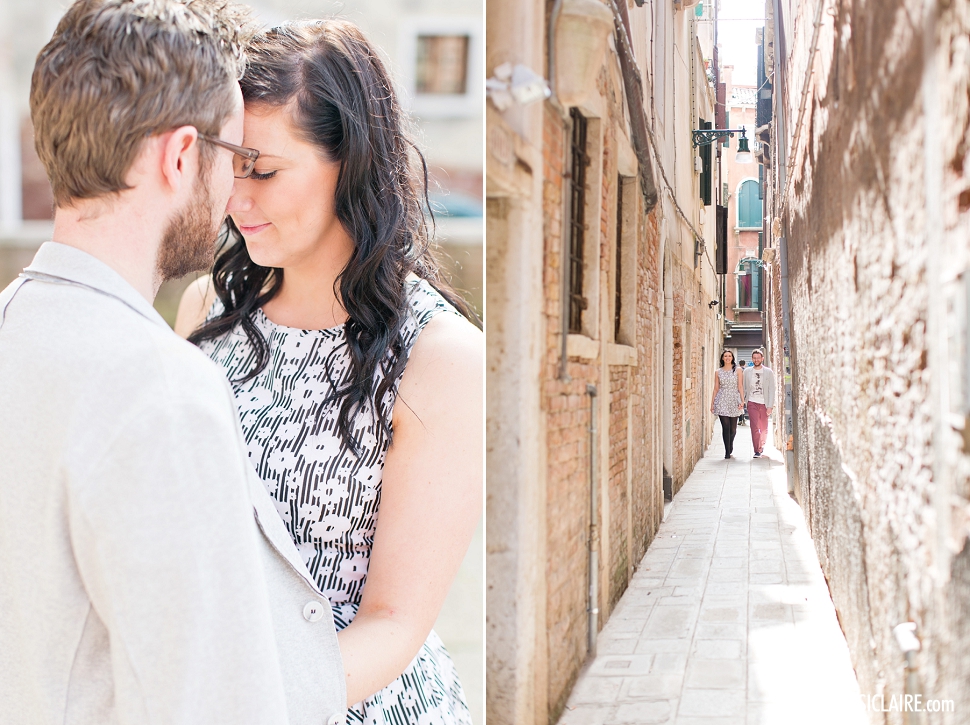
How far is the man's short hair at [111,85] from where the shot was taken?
2.63ft

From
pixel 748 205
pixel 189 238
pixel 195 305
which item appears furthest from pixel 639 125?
pixel 195 305

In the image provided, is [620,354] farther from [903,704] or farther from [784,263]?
[903,704]

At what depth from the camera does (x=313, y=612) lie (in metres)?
1.00

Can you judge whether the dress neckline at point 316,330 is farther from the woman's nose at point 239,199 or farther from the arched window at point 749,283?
→ the arched window at point 749,283

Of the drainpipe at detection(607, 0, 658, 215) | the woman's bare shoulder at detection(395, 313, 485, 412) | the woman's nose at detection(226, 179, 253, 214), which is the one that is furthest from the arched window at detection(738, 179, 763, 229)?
the woman's nose at detection(226, 179, 253, 214)

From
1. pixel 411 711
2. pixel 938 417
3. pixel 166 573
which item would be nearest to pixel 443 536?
pixel 411 711

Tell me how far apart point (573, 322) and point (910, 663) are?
48 cm

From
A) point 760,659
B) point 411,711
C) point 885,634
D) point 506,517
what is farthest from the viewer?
point 411,711

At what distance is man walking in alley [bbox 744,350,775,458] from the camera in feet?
3.14

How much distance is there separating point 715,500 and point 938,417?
0.40 metres

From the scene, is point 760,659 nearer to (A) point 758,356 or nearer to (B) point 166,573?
(A) point 758,356

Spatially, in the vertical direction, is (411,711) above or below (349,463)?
below

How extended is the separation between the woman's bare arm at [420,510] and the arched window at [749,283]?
0.35 meters

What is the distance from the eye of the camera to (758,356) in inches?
39.4
